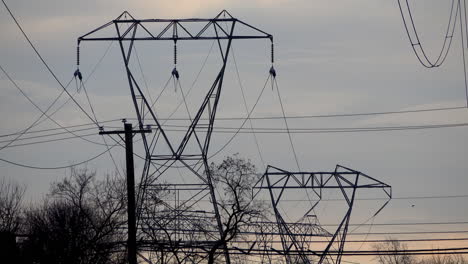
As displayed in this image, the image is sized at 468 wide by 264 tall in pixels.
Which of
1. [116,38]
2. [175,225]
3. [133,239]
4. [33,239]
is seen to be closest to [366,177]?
[175,225]

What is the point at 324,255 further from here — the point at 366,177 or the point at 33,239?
the point at 33,239

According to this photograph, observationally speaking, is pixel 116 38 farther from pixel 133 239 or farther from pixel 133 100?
pixel 133 239

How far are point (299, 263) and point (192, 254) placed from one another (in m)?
11.2

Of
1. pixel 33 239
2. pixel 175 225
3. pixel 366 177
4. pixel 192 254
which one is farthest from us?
pixel 33 239

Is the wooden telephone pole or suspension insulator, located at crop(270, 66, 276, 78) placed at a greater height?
suspension insulator, located at crop(270, 66, 276, 78)

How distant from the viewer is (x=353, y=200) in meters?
57.2

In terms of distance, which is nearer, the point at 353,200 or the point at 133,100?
the point at 133,100

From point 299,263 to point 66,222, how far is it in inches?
980

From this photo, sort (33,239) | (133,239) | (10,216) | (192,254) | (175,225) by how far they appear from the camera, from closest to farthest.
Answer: (133,239), (192,254), (175,225), (33,239), (10,216)

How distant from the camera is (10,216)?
297 ft

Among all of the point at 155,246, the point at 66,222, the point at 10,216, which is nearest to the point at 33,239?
the point at 66,222

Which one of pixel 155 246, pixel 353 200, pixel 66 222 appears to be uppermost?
pixel 66 222

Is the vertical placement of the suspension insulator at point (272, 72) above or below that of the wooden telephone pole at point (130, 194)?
above

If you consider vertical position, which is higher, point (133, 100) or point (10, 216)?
point (10, 216)
